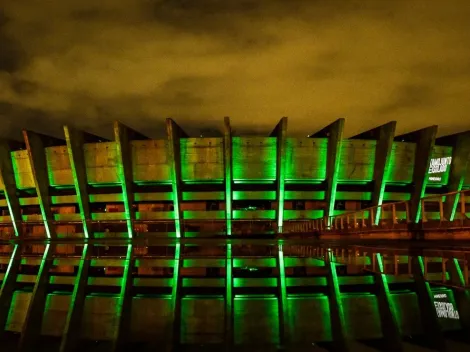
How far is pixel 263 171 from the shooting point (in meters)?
45.3

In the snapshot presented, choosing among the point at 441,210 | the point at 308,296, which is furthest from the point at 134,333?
the point at 441,210

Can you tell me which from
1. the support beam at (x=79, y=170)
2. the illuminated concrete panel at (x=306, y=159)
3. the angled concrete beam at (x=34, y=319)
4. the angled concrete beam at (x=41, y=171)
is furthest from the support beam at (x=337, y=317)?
the angled concrete beam at (x=41, y=171)

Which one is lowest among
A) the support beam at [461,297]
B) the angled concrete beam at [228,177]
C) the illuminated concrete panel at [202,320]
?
the illuminated concrete panel at [202,320]

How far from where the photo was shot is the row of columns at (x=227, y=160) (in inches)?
1694

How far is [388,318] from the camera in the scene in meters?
2.95

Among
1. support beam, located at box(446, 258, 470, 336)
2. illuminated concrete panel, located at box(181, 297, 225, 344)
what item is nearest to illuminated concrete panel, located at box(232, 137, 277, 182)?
support beam, located at box(446, 258, 470, 336)

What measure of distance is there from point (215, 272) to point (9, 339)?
4.63 meters

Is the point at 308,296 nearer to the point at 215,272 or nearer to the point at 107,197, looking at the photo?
the point at 215,272

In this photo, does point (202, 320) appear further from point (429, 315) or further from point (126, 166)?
point (126, 166)

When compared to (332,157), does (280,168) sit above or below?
below

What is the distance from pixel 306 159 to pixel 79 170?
23.7 metres

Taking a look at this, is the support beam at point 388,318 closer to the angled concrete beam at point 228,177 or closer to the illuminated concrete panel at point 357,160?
the angled concrete beam at point 228,177

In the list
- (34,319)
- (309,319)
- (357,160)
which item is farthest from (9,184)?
(309,319)

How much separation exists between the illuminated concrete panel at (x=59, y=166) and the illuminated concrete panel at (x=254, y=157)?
59.4 feet
